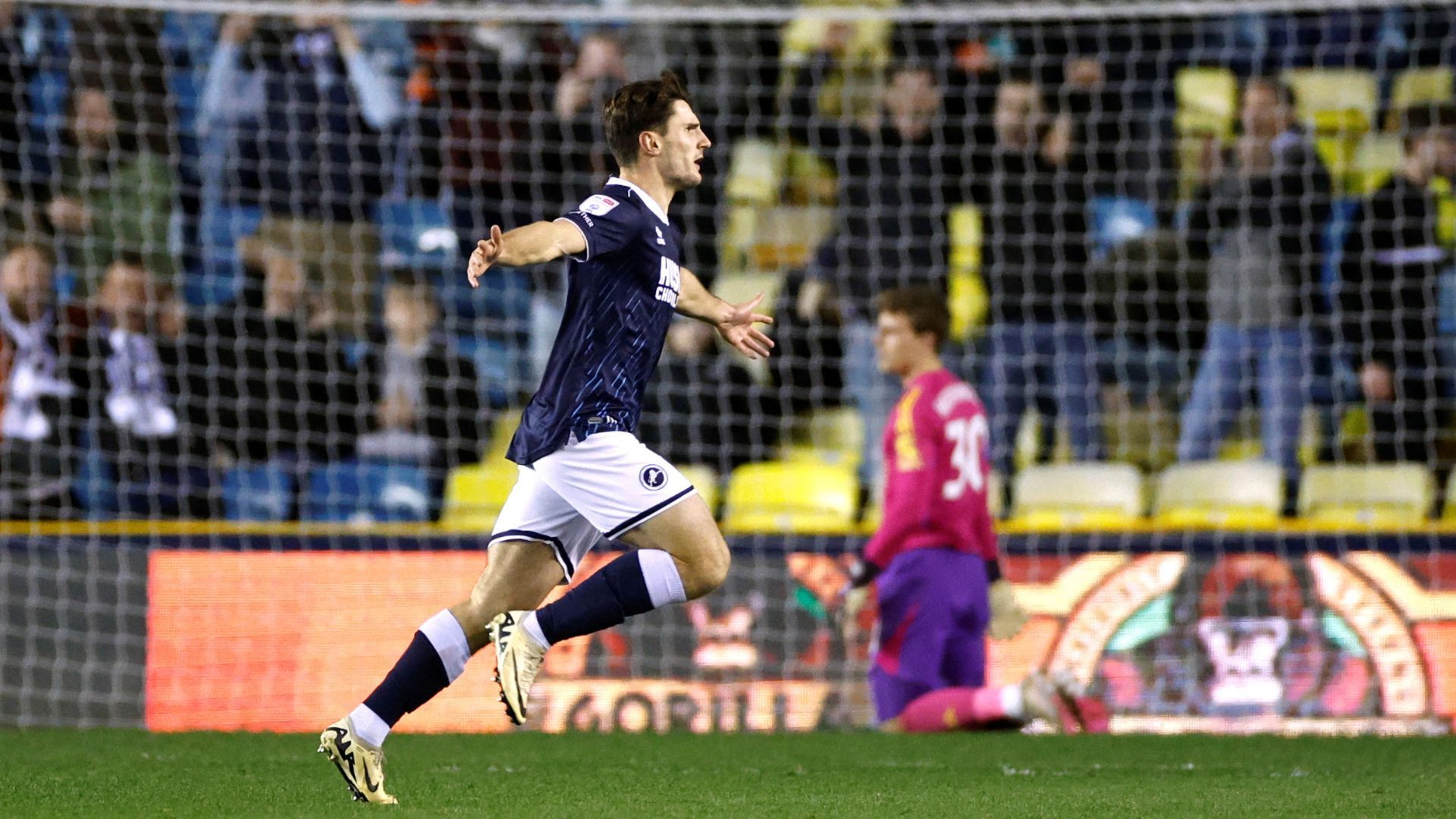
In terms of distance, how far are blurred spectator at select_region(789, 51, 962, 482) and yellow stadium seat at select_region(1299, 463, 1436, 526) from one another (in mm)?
1990

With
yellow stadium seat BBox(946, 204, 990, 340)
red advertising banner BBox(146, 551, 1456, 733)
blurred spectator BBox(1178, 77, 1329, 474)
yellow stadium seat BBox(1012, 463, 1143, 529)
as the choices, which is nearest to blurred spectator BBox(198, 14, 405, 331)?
red advertising banner BBox(146, 551, 1456, 733)

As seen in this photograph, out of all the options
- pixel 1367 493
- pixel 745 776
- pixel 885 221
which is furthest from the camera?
pixel 885 221

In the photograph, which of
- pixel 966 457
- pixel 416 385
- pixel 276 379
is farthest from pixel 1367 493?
pixel 276 379

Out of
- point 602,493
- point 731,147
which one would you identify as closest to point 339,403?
point 731,147

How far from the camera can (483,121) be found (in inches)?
403

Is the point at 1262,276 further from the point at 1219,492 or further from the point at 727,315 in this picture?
the point at 727,315

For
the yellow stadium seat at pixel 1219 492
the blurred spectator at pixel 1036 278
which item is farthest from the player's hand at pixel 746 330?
the blurred spectator at pixel 1036 278

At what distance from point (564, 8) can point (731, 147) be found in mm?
1568

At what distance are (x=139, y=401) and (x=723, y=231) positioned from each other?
2976mm

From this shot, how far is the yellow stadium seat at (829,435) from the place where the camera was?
923 cm

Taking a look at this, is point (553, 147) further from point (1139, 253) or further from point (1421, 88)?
point (1421, 88)

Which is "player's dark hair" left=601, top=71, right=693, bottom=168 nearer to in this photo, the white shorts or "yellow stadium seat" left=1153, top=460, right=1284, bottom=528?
the white shorts

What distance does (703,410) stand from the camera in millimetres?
9172

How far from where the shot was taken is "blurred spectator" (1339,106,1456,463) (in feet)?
29.3
